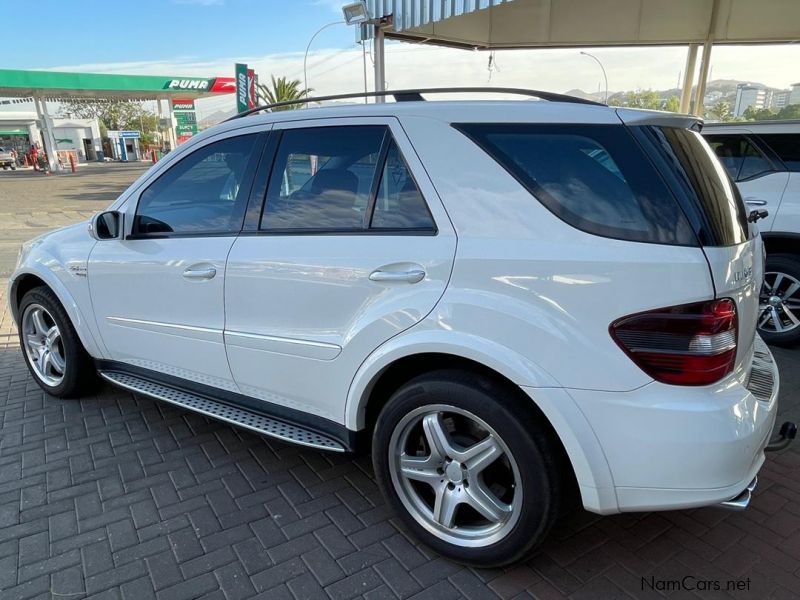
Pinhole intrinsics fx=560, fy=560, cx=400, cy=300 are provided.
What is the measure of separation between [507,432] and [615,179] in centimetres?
97

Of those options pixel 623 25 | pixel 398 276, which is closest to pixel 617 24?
pixel 623 25

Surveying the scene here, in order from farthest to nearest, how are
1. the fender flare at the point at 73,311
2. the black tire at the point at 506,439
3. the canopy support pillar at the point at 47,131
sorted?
the canopy support pillar at the point at 47,131, the fender flare at the point at 73,311, the black tire at the point at 506,439

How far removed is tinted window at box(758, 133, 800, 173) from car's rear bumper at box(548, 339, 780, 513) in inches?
150

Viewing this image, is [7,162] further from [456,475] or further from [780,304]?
[456,475]

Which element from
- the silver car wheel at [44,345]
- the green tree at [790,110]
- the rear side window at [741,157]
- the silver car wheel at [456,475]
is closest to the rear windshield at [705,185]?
the silver car wheel at [456,475]

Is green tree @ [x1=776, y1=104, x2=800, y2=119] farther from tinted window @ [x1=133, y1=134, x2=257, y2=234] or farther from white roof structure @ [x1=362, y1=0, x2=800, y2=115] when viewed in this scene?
tinted window @ [x1=133, y1=134, x2=257, y2=234]

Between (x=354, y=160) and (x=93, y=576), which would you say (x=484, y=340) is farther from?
(x=93, y=576)

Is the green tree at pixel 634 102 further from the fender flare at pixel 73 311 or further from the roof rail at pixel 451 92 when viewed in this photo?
the fender flare at pixel 73 311

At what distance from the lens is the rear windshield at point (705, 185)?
1889mm

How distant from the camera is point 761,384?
2148mm

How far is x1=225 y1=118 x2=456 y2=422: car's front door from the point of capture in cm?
223

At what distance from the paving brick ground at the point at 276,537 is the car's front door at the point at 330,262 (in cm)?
54

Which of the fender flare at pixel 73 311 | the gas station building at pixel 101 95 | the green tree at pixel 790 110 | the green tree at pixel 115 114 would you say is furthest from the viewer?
the green tree at pixel 115 114

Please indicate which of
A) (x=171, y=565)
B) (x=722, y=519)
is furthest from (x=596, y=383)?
(x=171, y=565)
